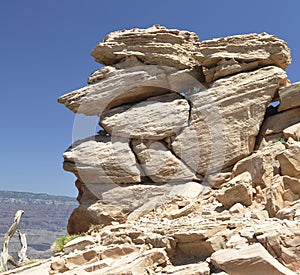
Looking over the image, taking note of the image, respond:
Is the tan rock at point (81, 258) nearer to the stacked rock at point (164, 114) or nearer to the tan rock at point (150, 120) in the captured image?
the stacked rock at point (164, 114)

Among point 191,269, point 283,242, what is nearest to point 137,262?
point 191,269

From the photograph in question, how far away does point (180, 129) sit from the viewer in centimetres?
2622

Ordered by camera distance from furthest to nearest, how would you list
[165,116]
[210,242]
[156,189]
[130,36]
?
[130,36] < [165,116] < [156,189] < [210,242]

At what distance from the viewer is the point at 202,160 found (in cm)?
2525

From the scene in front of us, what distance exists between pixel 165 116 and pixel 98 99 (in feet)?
18.6

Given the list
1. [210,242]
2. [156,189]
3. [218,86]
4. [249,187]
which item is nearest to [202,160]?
[156,189]

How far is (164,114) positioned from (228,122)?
4.84 metres

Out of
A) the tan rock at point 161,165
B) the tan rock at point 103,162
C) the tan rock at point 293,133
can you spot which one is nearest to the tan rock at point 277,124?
the tan rock at point 293,133

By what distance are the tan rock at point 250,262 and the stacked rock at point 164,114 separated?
13.1 meters

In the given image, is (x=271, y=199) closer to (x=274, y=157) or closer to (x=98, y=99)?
(x=274, y=157)

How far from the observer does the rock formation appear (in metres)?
19.9

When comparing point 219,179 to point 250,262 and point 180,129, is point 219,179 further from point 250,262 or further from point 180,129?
point 250,262

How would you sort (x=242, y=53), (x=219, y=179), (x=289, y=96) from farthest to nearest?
(x=242, y=53)
(x=289, y=96)
(x=219, y=179)

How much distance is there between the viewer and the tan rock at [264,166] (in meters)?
18.7
